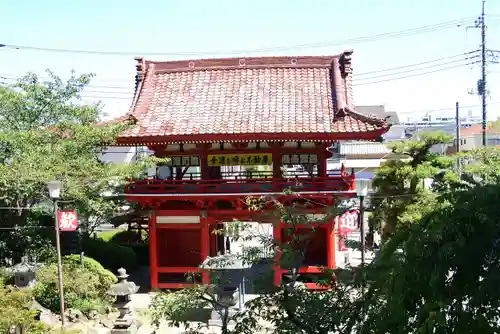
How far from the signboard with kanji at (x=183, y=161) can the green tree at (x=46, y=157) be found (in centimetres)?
135

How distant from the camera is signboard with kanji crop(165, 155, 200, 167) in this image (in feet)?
62.2

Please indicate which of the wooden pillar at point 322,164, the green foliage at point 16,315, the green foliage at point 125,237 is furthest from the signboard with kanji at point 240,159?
the green foliage at point 125,237

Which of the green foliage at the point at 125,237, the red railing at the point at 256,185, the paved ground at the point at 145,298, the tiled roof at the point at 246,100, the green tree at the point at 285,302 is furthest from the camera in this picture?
the green foliage at the point at 125,237

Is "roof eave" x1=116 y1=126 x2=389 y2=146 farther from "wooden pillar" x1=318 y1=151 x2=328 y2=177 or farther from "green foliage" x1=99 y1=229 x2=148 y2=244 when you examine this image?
"green foliage" x1=99 y1=229 x2=148 y2=244

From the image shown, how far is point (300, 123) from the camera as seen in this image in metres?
17.6

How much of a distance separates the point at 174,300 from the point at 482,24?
28467 millimetres

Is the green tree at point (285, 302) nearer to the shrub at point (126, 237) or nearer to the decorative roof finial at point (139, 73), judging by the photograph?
the decorative roof finial at point (139, 73)

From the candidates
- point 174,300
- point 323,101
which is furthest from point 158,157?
point 174,300

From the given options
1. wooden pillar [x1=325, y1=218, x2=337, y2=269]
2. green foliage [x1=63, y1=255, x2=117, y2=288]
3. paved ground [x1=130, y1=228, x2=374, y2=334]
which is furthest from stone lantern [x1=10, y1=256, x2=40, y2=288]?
wooden pillar [x1=325, y1=218, x2=337, y2=269]

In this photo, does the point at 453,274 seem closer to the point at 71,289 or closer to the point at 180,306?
the point at 180,306

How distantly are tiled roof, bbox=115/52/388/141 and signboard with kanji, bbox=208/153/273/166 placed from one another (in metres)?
1.32

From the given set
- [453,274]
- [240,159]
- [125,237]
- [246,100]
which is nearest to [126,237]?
[125,237]

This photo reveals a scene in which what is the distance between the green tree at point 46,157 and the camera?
1486cm

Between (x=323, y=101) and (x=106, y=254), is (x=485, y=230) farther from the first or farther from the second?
(x=106, y=254)
